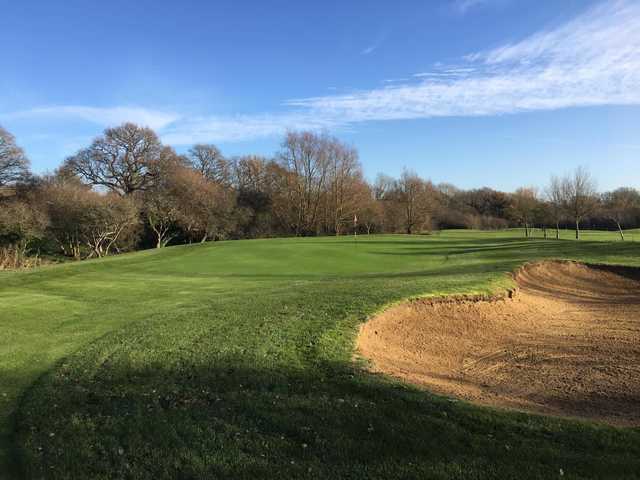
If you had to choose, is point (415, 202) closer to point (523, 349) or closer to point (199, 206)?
point (199, 206)

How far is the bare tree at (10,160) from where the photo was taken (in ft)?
135

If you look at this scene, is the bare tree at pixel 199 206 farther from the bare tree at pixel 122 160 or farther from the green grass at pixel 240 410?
the green grass at pixel 240 410

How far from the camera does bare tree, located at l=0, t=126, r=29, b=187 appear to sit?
41.1 meters

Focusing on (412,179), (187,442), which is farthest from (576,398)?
(412,179)

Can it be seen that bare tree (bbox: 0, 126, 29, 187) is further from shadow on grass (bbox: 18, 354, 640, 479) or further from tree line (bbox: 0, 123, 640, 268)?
shadow on grass (bbox: 18, 354, 640, 479)

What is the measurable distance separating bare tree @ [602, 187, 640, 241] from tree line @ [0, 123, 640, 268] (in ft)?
1.15

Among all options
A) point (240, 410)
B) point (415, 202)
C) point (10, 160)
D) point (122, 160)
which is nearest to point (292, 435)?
point (240, 410)

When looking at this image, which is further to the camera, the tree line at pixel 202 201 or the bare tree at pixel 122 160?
the bare tree at pixel 122 160

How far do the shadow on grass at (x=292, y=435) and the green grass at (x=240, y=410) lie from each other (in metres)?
0.02

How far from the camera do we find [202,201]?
52.4 metres

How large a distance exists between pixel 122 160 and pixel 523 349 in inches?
2314

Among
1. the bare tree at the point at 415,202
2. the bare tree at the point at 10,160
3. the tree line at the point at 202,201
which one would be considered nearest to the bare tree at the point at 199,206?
the tree line at the point at 202,201

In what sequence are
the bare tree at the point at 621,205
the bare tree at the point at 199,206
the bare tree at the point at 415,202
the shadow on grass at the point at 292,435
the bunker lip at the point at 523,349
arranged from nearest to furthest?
the shadow on grass at the point at 292,435 < the bunker lip at the point at 523,349 < the bare tree at the point at 199,206 < the bare tree at the point at 621,205 < the bare tree at the point at 415,202

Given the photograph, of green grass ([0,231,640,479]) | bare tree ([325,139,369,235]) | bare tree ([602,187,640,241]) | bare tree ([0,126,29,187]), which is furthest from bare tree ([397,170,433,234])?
green grass ([0,231,640,479])
